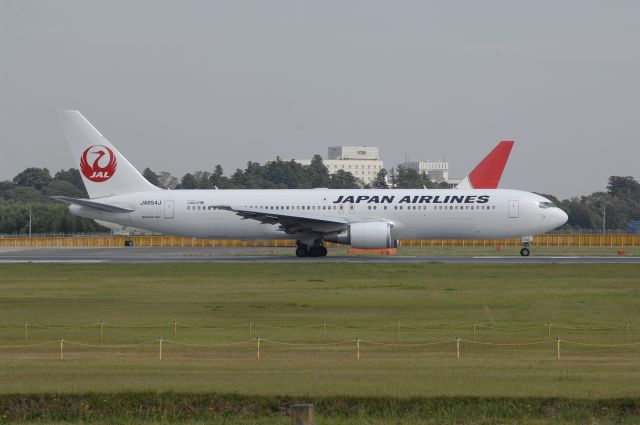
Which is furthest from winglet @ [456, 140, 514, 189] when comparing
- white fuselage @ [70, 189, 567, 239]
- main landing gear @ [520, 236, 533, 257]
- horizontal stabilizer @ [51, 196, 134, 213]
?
horizontal stabilizer @ [51, 196, 134, 213]

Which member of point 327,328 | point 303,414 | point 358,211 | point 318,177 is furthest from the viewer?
point 318,177

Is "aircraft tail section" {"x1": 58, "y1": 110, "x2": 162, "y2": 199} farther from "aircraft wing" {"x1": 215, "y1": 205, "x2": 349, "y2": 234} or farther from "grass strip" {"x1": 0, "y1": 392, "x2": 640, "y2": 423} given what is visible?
"grass strip" {"x1": 0, "y1": 392, "x2": 640, "y2": 423}

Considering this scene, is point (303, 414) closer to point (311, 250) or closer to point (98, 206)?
point (311, 250)

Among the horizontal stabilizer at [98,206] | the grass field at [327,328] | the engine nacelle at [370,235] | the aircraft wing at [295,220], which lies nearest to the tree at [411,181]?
the horizontal stabilizer at [98,206]

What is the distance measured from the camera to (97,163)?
65.2m

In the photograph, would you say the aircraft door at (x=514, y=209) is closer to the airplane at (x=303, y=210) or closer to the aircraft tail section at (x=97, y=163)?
the airplane at (x=303, y=210)

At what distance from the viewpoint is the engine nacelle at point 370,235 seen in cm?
5797

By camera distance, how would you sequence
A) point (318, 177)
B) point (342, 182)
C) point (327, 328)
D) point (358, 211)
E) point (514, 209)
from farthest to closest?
point (318, 177) → point (342, 182) → point (358, 211) → point (514, 209) → point (327, 328)

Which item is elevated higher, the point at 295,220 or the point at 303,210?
the point at 303,210

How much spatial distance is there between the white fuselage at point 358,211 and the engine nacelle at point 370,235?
2.56 m

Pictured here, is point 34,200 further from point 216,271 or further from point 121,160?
point 216,271

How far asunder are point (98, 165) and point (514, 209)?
26.8 metres

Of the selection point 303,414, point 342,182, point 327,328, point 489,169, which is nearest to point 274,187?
point 342,182

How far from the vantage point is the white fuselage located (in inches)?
2381
